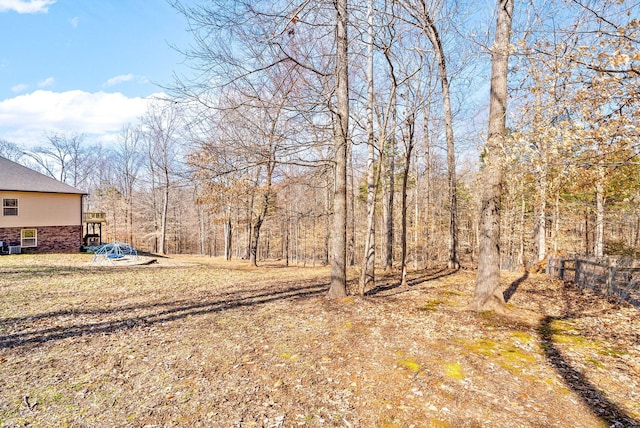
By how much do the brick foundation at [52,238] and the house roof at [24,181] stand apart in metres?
1.82

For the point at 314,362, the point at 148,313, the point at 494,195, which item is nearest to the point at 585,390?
the point at 314,362

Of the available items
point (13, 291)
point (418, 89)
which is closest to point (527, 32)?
point (418, 89)

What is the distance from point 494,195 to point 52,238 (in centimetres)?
1918

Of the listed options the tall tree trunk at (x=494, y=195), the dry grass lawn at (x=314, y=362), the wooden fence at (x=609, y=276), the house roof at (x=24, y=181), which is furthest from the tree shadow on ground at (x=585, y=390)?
the house roof at (x=24, y=181)

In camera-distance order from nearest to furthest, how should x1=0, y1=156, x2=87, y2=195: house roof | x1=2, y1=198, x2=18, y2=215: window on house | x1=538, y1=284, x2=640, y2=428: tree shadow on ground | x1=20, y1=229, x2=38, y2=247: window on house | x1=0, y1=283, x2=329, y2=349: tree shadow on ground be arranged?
Answer: x1=538, y1=284, x2=640, y2=428: tree shadow on ground < x1=0, y1=283, x2=329, y2=349: tree shadow on ground < x1=2, y1=198, x2=18, y2=215: window on house < x1=0, y1=156, x2=87, y2=195: house roof < x1=20, y1=229, x2=38, y2=247: window on house

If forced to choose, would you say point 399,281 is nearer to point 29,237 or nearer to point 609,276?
point 609,276

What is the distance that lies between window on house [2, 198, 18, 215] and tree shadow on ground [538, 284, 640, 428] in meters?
19.9

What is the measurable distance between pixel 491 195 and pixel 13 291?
9.91m

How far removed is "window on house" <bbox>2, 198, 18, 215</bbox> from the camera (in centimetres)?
1464

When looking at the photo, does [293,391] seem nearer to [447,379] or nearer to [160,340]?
[447,379]

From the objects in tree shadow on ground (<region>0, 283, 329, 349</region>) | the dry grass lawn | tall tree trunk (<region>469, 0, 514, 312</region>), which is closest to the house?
the dry grass lawn

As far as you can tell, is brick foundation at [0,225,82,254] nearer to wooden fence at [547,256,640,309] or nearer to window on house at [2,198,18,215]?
window on house at [2,198,18,215]

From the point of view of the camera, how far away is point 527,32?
4.62m

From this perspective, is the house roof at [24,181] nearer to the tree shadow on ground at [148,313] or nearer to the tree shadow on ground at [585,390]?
the tree shadow on ground at [148,313]
